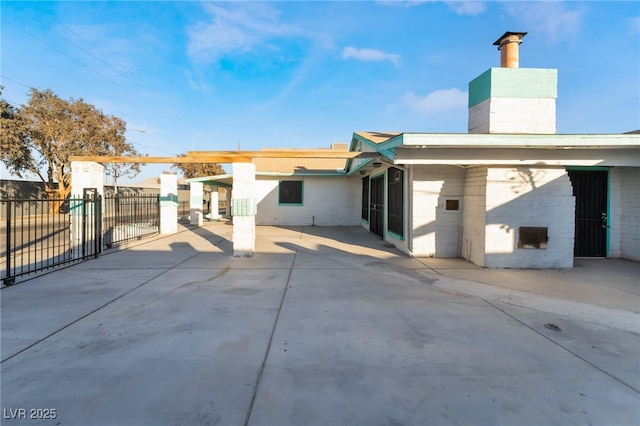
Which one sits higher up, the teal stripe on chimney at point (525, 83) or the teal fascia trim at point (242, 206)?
the teal stripe on chimney at point (525, 83)

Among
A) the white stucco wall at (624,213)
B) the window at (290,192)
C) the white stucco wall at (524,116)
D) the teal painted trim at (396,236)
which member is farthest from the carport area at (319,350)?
the window at (290,192)

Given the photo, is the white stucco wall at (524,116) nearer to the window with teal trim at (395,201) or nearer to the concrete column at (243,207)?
the window with teal trim at (395,201)

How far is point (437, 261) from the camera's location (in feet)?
26.9

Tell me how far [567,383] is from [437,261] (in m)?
5.46

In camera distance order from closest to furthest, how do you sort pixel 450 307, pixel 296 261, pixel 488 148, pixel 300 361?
1. pixel 300 361
2. pixel 450 307
3. pixel 488 148
4. pixel 296 261

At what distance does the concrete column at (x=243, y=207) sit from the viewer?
8.58 m

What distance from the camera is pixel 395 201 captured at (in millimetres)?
10375

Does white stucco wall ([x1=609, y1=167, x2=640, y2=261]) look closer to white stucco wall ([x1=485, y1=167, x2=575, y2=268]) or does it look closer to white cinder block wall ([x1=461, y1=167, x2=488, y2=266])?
white stucco wall ([x1=485, y1=167, x2=575, y2=268])

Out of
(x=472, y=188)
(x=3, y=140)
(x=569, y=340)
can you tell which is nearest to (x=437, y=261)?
Result: (x=472, y=188)

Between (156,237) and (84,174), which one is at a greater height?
(84,174)

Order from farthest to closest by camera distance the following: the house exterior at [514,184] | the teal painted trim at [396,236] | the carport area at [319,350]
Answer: the teal painted trim at [396,236], the house exterior at [514,184], the carport area at [319,350]

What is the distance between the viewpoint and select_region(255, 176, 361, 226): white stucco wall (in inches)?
695

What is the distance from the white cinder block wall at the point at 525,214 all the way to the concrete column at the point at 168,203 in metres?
12.6

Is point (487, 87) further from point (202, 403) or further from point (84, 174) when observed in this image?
point (84, 174)
